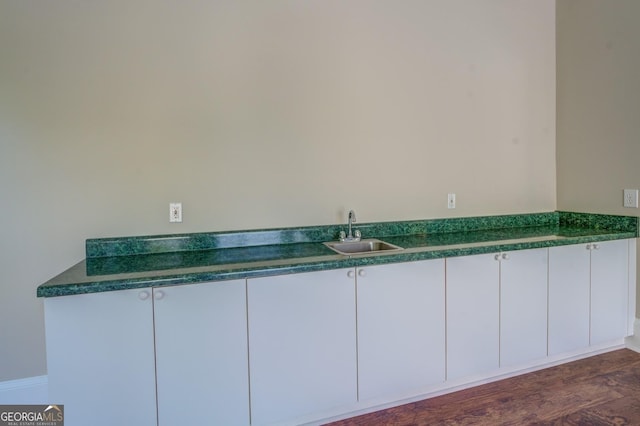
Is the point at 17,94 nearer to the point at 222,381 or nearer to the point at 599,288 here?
the point at 222,381

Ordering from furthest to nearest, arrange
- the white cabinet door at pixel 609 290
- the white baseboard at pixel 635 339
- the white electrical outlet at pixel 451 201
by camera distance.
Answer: the white electrical outlet at pixel 451 201, the white baseboard at pixel 635 339, the white cabinet door at pixel 609 290

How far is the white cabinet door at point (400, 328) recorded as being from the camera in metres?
1.94

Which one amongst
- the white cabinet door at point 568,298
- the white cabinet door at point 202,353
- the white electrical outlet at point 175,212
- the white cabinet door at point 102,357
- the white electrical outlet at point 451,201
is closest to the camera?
the white cabinet door at point 102,357

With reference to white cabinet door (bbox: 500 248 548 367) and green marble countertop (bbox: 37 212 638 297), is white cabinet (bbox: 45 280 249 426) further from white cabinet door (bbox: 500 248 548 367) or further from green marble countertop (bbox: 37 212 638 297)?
white cabinet door (bbox: 500 248 548 367)

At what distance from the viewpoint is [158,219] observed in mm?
2209

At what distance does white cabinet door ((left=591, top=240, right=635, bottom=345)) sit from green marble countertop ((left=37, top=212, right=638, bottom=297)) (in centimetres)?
11

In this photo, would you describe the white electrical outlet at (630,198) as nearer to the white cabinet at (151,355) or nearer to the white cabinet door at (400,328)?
the white cabinet door at (400,328)

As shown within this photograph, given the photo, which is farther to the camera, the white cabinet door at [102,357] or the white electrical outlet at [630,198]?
the white electrical outlet at [630,198]

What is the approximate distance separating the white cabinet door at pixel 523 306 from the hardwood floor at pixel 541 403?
167mm

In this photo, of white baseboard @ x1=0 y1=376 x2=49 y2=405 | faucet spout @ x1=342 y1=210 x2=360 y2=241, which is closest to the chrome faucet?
faucet spout @ x1=342 y1=210 x2=360 y2=241

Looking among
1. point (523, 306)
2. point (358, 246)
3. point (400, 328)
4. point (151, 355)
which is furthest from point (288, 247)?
point (523, 306)

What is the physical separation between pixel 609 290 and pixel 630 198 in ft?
2.10

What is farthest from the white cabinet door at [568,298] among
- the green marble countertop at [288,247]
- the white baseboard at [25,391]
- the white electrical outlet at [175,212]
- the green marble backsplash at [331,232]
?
the white baseboard at [25,391]

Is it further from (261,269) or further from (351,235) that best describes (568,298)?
(261,269)
